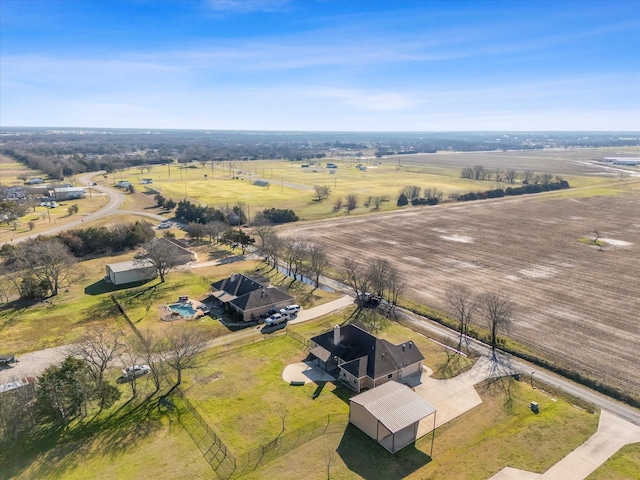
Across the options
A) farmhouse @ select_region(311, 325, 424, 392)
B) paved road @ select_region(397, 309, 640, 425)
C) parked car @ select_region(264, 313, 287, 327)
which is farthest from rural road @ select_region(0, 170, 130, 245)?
paved road @ select_region(397, 309, 640, 425)

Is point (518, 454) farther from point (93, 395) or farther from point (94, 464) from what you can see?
point (93, 395)

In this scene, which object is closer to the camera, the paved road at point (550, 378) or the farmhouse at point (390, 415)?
the farmhouse at point (390, 415)

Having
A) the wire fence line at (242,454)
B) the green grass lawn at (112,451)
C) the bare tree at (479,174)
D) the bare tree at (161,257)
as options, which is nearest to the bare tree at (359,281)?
the wire fence line at (242,454)

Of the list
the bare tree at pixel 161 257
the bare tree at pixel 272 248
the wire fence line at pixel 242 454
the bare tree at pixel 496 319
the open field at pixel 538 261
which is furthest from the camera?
the bare tree at pixel 272 248

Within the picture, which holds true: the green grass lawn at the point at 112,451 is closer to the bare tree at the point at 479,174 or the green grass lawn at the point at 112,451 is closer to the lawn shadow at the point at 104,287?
the lawn shadow at the point at 104,287

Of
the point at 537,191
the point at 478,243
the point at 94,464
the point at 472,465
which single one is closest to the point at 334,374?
the point at 472,465

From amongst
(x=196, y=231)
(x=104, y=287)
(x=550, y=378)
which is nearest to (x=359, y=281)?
(x=550, y=378)
